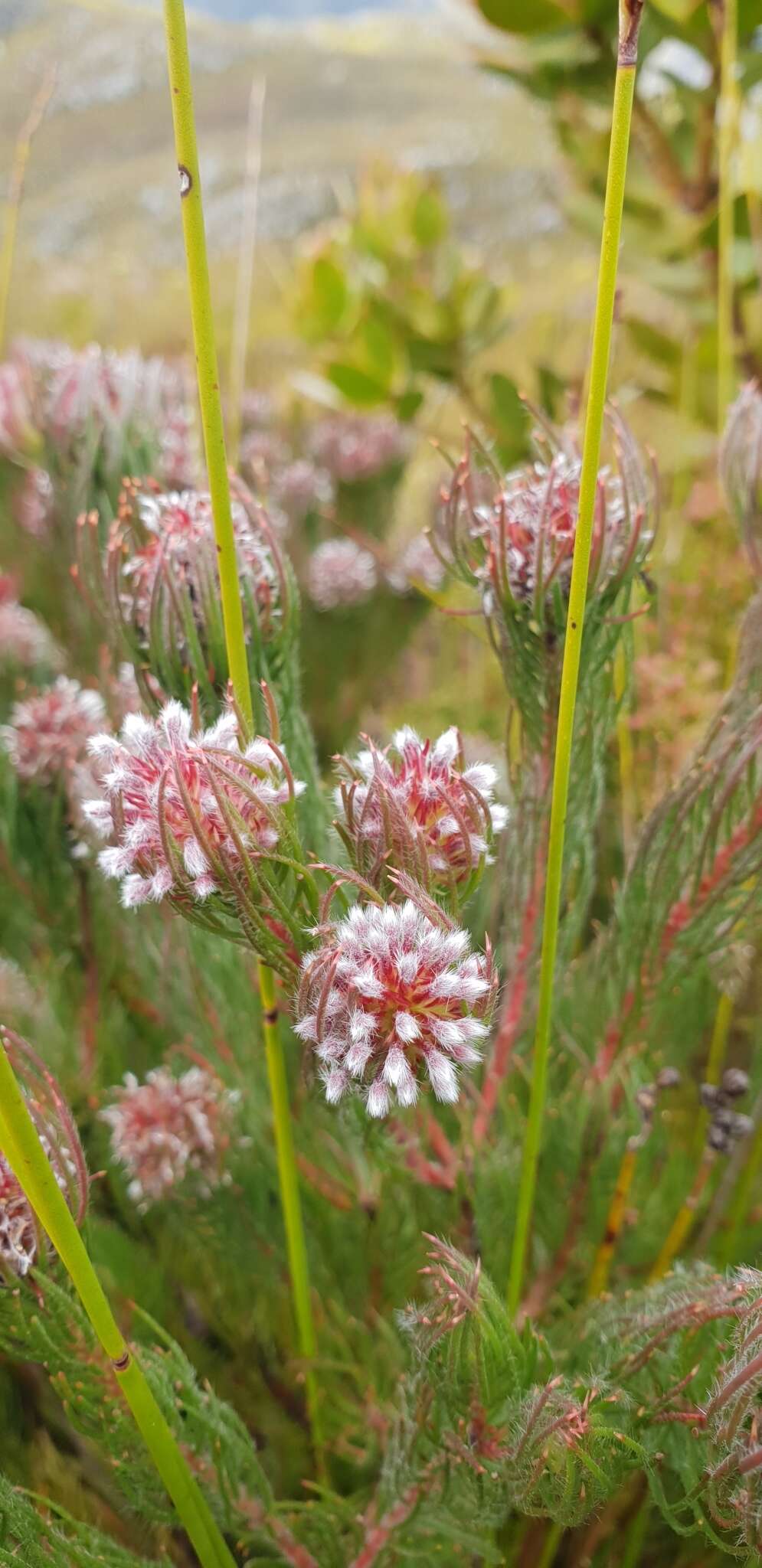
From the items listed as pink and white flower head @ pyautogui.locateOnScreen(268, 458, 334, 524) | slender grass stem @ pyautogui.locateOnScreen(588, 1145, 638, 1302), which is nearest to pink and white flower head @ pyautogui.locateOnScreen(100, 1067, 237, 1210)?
slender grass stem @ pyautogui.locateOnScreen(588, 1145, 638, 1302)

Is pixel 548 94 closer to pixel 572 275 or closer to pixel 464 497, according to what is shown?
pixel 464 497

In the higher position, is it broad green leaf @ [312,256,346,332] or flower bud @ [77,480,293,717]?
broad green leaf @ [312,256,346,332]

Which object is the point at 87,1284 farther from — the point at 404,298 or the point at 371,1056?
the point at 404,298

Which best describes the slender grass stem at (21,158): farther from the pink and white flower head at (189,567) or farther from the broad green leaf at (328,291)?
the broad green leaf at (328,291)

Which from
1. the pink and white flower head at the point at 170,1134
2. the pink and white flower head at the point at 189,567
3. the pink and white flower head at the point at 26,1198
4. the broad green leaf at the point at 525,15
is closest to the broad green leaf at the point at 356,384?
the broad green leaf at the point at 525,15

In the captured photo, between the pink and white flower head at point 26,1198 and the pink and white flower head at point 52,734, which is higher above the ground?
the pink and white flower head at point 52,734

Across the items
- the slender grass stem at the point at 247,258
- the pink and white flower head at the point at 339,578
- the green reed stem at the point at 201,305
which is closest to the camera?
the green reed stem at the point at 201,305

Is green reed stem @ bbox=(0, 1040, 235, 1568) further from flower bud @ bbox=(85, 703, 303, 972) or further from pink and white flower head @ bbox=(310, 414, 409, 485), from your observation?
Result: pink and white flower head @ bbox=(310, 414, 409, 485)
